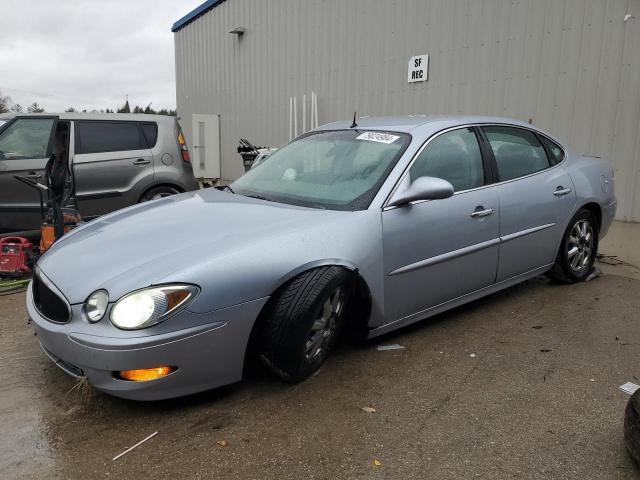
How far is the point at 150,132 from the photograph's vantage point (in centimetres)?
714

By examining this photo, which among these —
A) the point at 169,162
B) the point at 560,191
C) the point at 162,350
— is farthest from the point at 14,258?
the point at 560,191

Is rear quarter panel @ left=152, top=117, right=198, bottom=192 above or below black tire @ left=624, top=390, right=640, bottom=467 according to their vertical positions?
above

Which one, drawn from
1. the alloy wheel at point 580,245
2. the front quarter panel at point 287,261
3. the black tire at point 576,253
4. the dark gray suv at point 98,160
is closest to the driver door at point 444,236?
the front quarter panel at point 287,261

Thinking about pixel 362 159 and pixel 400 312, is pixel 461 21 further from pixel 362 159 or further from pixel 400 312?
pixel 400 312

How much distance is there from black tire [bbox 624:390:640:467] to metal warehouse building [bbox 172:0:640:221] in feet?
17.5

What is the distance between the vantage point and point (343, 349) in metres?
3.43

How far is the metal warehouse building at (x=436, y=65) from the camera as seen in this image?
6.75 meters

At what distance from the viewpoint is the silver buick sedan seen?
2443 millimetres

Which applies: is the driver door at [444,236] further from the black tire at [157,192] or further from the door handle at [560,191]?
the black tire at [157,192]

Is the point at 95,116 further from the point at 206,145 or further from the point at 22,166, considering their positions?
the point at 206,145

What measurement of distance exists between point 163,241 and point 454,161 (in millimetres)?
2013

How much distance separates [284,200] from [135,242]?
96 cm

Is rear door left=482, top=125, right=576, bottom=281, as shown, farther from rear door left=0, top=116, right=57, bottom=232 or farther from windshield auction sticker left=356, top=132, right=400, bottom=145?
rear door left=0, top=116, right=57, bottom=232

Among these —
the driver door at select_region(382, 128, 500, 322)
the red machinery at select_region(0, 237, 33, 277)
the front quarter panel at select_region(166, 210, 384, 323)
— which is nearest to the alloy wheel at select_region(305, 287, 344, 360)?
the front quarter panel at select_region(166, 210, 384, 323)
